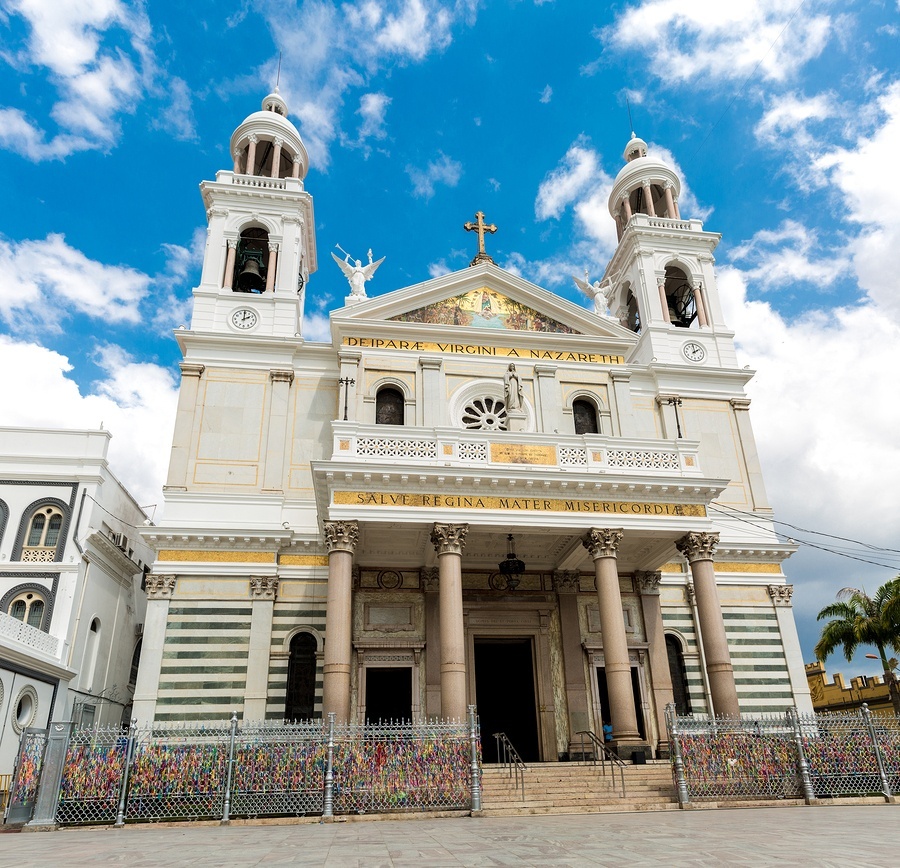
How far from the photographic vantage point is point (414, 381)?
2325 cm

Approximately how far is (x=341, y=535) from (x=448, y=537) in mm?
A: 2451

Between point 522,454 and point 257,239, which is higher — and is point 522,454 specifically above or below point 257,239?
below

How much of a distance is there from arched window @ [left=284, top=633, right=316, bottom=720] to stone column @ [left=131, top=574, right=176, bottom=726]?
11.1ft

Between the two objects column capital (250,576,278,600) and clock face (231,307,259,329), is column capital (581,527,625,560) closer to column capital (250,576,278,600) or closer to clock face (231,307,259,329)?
column capital (250,576,278,600)

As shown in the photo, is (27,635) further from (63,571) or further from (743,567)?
(743,567)

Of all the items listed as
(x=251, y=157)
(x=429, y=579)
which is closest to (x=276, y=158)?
(x=251, y=157)

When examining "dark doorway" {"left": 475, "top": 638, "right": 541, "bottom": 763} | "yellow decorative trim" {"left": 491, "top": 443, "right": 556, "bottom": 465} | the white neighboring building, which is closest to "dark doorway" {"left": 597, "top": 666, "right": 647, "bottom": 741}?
"dark doorway" {"left": 475, "top": 638, "right": 541, "bottom": 763}

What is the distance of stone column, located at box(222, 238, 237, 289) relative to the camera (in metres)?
25.6

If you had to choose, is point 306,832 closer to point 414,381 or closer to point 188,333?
point 414,381

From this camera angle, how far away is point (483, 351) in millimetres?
24000

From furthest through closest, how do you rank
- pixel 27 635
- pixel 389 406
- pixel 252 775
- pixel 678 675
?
pixel 389 406, pixel 678 675, pixel 27 635, pixel 252 775

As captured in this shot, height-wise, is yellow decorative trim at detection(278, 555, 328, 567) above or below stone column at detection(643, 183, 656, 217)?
below

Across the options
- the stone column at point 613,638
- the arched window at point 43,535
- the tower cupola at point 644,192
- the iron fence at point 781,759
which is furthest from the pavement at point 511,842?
the tower cupola at point 644,192

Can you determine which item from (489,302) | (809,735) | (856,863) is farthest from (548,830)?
(489,302)
